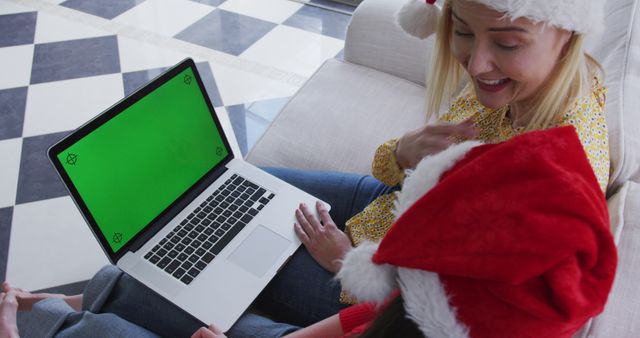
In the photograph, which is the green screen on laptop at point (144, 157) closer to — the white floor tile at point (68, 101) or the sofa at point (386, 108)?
the sofa at point (386, 108)

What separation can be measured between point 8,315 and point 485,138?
1.17 metres

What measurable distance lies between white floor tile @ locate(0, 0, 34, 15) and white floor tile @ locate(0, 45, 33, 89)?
40 centimetres

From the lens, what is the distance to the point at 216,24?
8.79 ft

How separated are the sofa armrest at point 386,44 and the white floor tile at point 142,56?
1105 millimetres

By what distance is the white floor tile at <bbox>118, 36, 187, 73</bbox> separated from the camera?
2361 mm

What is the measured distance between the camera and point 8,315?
1185mm

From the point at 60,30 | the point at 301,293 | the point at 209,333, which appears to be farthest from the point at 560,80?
the point at 60,30

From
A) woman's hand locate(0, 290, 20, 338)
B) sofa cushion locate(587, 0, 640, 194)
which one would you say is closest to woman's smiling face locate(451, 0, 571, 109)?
sofa cushion locate(587, 0, 640, 194)

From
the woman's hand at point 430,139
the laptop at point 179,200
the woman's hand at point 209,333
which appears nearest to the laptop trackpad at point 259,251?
the laptop at point 179,200

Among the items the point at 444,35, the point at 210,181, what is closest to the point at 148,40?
the point at 210,181

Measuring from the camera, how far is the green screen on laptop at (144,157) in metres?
0.93

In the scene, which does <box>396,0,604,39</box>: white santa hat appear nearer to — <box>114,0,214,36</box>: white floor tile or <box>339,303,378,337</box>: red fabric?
<box>339,303,378,337</box>: red fabric

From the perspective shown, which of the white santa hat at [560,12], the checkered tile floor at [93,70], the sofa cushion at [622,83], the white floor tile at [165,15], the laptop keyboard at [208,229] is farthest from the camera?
the white floor tile at [165,15]

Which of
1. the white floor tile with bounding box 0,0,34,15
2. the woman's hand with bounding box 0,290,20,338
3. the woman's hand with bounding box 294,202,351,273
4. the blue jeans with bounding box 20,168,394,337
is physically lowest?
the white floor tile with bounding box 0,0,34,15
